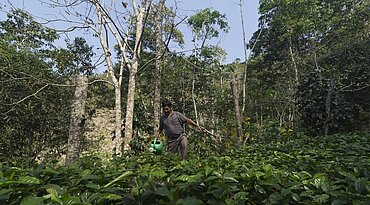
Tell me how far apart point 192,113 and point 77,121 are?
922 cm

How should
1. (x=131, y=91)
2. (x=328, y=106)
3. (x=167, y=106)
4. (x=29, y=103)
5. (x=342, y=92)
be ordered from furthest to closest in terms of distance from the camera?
1. (x=342, y=92)
2. (x=29, y=103)
3. (x=328, y=106)
4. (x=131, y=91)
5. (x=167, y=106)

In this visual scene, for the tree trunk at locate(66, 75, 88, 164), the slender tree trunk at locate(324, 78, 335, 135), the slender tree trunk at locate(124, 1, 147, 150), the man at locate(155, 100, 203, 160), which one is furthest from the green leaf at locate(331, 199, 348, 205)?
the slender tree trunk at locate(324, 78, 335, 135)

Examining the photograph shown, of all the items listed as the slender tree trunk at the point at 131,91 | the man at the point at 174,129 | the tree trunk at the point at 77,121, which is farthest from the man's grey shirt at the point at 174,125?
the tree trunk at the point at 77,121

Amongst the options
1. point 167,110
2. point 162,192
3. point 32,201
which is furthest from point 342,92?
point 32,201

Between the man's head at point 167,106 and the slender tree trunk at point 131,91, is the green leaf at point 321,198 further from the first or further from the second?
the slender tree trunk at point 131,91

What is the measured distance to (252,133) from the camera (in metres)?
10.6

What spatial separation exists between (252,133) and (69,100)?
673cm

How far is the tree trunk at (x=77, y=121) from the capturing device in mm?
6496

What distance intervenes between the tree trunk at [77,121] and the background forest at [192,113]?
3 cm

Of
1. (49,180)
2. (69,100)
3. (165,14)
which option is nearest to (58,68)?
(69,100)

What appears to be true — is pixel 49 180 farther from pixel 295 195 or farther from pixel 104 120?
pixel 104 120

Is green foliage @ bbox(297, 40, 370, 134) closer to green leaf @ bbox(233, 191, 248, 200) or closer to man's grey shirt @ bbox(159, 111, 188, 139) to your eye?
man's grey shirt @ bbox(159, 111, 188, 139)

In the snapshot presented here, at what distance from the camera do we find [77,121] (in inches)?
258

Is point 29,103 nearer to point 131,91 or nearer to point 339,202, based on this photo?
point 131,91
